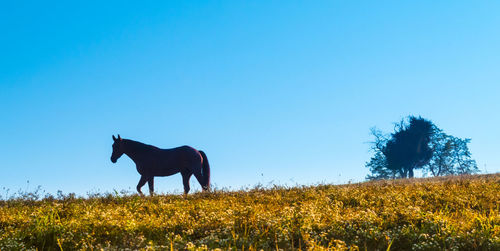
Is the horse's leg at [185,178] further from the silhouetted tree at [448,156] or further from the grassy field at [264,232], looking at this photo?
the silhouetted tree at [448,156]

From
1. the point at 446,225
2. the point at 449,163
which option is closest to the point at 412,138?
the point at 449,163

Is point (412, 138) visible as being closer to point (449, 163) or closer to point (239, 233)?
point (449, 163)

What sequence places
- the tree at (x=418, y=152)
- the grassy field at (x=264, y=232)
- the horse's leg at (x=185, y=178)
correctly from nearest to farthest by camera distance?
the grassy field at (x=264, y=232) < the horse's leg at (x=185, y=178) < the tree at (x=418, y=152)

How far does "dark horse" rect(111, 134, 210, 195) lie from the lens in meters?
16.5

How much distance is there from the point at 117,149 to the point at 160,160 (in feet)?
6.52

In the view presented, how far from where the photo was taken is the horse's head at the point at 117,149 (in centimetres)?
1667

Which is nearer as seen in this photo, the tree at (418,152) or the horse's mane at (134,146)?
the horse's mane at (134,146)

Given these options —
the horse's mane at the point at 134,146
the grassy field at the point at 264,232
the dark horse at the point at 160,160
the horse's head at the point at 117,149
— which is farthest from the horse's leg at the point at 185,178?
the grassy field at the point at 264,232

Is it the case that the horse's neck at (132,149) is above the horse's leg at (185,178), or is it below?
above

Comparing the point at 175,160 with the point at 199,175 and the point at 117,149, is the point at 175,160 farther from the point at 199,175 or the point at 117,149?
the point at 117,149

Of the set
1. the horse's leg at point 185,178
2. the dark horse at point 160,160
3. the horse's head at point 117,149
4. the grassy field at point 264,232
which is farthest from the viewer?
the horse's leg at point 185,178

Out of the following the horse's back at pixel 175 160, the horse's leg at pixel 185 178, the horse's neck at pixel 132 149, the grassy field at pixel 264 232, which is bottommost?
the grassy field at pixel 264 232

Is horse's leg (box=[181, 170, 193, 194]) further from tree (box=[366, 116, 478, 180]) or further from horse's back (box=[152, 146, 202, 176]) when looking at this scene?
tree (box=[366, 116, 478, 180])

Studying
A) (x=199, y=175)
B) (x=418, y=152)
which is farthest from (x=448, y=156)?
(x=199, y=175)
